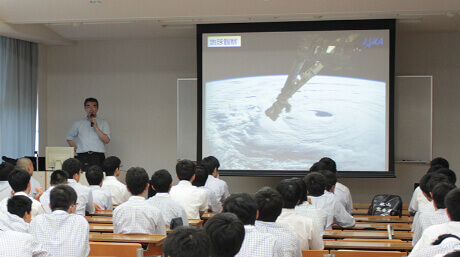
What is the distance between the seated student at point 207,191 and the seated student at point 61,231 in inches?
96.1

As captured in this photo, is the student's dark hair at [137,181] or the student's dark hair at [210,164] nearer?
the student's dark hair at [137,181]

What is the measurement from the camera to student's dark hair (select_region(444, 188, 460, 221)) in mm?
3189

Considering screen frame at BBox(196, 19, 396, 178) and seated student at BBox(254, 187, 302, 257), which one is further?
screen frame at BBox(196, 19, 396, 178)

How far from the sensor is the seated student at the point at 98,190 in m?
5.74

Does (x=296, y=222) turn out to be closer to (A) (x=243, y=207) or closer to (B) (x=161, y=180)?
(A) (x=243, y=207)

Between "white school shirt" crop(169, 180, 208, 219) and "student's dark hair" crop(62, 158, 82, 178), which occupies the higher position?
"student's dark hair" crop(62, 158, 82, 178)

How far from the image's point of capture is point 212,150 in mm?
8211

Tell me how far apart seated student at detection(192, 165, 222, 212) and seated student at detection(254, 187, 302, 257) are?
2714 millimetres

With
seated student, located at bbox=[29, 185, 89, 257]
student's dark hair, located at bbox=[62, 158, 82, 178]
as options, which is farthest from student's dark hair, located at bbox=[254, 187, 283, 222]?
student's dark hair, located at bbox=[62, 158, 82, 178]

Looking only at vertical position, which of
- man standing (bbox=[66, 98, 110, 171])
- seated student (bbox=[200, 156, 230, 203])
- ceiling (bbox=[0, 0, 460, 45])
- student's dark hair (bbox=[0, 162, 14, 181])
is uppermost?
ceiling (bbox=[0, 0, 460, 45])

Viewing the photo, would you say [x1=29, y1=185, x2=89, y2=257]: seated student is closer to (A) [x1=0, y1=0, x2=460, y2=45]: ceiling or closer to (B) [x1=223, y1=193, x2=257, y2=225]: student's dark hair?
(B) [x1=223, y1=193, x2=257, y2=225]: student's dark hair

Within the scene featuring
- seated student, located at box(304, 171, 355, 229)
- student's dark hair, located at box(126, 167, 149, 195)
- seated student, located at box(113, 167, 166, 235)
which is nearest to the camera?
seated student, located at box(113, 167, 166, 235)

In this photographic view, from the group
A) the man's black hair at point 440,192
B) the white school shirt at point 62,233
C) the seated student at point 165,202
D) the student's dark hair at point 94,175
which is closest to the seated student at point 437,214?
the man's black hair at point 440,192

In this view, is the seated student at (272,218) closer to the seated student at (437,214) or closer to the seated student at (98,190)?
the seated student at (437,214)
